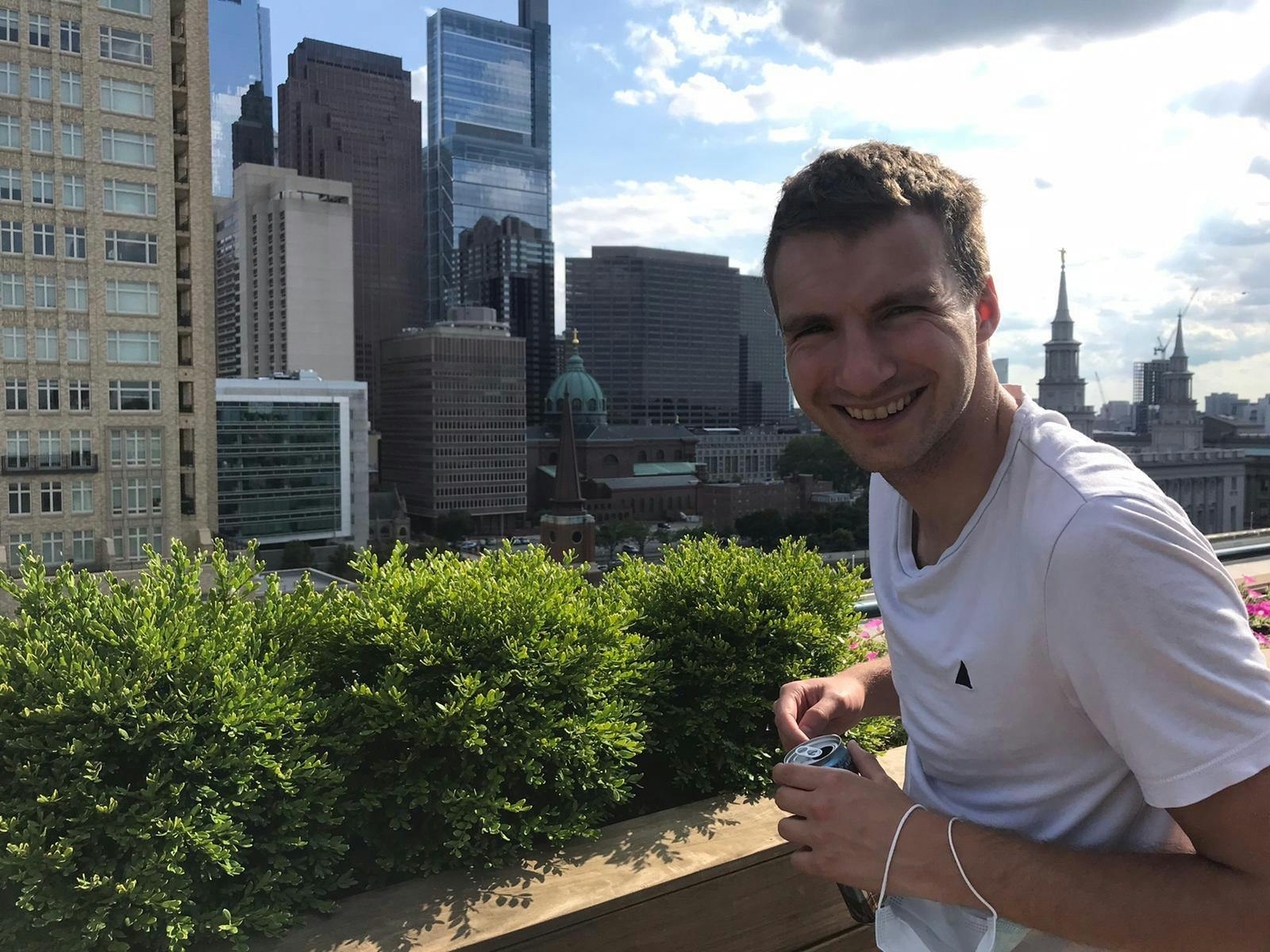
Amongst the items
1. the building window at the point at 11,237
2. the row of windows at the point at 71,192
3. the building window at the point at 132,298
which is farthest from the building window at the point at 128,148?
the building window at the point at 132,298

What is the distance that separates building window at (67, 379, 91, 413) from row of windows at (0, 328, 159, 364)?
0.64 meters

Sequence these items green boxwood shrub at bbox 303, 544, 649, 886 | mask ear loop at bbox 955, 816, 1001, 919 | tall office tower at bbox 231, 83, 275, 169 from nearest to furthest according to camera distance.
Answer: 1. mask ear loop at bbox 955, 816, 1001, 919
2. green boxwood shrub at bbox 303, 544, 649, 886
3. tall office tower at bbox 231, 83, 275, 169

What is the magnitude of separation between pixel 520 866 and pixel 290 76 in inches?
4380

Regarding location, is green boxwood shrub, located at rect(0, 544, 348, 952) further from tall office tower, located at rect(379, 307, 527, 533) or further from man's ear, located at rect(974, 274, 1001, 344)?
tall office tower, located at rect(379, 307, 527, 533)

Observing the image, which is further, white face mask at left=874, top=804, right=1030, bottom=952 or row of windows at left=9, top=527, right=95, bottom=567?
row of windows at left=9, top=527, right=95, bottom=567

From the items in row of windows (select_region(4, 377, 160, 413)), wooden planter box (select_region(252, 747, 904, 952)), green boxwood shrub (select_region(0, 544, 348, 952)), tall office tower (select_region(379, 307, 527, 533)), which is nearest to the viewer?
green boxwood shrub (select_region(0, 544, 348, 952))

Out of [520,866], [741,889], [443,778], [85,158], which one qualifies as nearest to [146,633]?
[443,778]

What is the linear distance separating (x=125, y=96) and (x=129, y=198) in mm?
2849

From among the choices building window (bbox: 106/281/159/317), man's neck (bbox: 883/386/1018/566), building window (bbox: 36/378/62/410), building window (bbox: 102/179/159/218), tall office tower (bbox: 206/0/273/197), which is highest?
tall office tower (bbox: 206/0/273/197)

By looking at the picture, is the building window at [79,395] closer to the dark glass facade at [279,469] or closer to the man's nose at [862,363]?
the dark glass facade at [279,469]

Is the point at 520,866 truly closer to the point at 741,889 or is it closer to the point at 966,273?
the point at 741,889

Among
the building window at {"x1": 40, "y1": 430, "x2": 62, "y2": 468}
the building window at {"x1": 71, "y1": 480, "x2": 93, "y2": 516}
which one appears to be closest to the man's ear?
the building window at {"x1": 71, "y1": 480, "x2": 93, "y2": 516}

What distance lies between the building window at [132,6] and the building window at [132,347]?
9170 mm

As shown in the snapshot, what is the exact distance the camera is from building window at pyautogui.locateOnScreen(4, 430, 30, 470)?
24859mm
